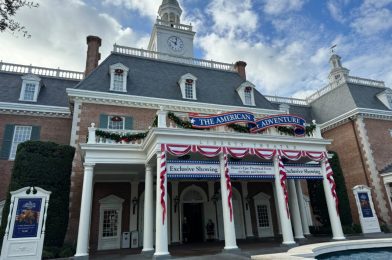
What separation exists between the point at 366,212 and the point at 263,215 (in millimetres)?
6947

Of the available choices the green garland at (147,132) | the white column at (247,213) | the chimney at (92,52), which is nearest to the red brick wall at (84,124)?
the green garland at (147,132)

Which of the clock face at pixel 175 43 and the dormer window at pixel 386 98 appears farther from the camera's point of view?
the clock face at pixel 175 43

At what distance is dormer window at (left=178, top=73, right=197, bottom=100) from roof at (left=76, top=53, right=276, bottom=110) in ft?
1.40

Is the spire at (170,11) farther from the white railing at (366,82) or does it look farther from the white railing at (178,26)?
the white railing at (366,82)

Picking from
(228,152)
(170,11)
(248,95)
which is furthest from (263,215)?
(170,11)

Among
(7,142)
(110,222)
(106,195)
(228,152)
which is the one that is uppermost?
(7,142)

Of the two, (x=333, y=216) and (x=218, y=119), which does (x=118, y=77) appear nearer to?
(x=218, y=119)

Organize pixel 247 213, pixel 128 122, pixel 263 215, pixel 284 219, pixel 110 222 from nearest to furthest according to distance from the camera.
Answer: pixel 284 219, pixel 110 222, pixel 128 122, pixel 247 213, pixel 263 215

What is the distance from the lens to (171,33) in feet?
117

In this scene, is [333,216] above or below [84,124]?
below

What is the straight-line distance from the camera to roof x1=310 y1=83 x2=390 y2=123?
996 inches

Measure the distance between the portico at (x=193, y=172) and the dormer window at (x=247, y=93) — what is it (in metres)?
7.13

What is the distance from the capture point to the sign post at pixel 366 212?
17828mm

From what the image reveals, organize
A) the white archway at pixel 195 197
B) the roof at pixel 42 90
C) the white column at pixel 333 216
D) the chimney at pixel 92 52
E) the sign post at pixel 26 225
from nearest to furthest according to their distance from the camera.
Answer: the sign post at pixel 26 225 < the white column at pixel 333 216 < the white archway at pixel 195 197 < the roof at pixel 42 90 < the chimney at pixel 92 52
